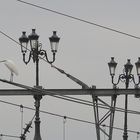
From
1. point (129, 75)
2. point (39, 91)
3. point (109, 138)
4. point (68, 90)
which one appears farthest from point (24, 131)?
point (39, 91)

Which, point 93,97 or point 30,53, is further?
point 30,53

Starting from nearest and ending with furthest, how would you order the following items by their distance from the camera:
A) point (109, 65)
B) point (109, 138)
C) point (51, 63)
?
1. point (51, 63)
2. point (109, 138)
3. point (109, 65)

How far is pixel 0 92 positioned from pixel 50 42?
4.49 m

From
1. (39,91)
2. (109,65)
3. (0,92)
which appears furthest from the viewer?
(109,65)

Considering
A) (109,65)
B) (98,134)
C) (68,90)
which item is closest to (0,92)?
(68,90)

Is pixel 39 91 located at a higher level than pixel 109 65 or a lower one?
lower

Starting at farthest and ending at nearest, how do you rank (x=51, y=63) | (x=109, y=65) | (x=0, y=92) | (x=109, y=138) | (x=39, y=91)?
(x=109, y=65)
(x=109, y=138)
(x=51, y=63)
(x=0, y=92)
(x=39, y=91)

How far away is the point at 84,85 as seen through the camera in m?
38.3

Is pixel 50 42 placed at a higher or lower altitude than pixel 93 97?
higher

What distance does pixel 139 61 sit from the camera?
4828cm

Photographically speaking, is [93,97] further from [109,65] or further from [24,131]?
[24,131]

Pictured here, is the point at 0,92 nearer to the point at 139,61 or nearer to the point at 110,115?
the point at 110,115

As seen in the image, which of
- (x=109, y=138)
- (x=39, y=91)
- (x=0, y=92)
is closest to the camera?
(x=39, y=91)

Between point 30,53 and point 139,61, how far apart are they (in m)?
7.74
